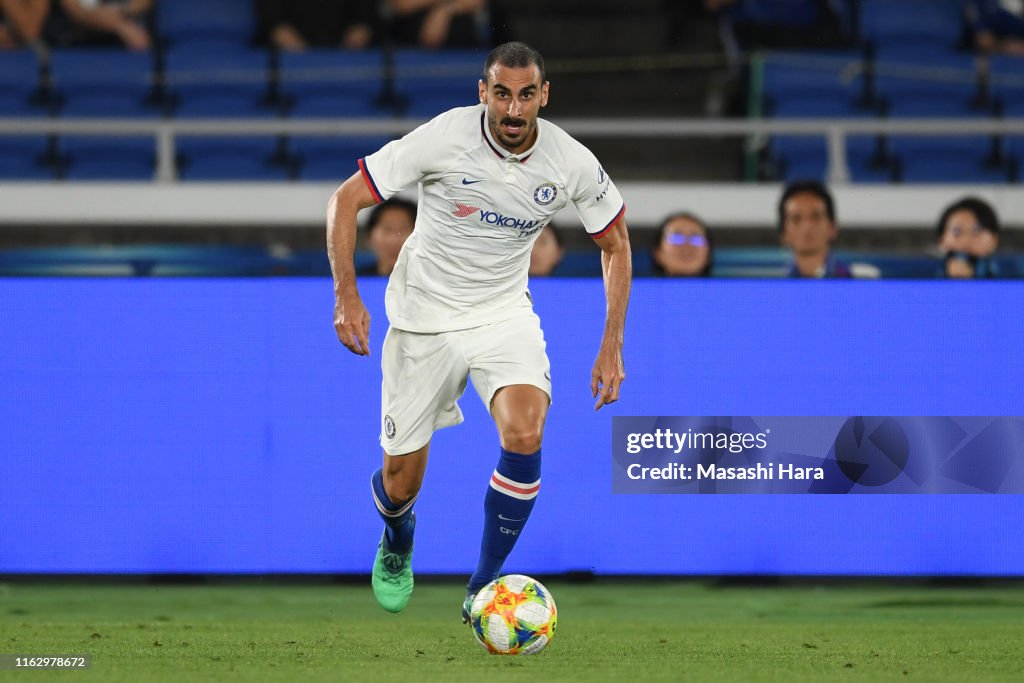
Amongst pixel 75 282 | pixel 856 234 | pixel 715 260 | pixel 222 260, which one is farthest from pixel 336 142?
pixel 75 282

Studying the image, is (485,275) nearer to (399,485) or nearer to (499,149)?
(499,149)

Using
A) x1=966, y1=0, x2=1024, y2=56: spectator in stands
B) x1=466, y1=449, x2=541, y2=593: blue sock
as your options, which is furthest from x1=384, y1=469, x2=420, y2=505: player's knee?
x1=966, y1=0, x2=1024, y2=56: spectator in stands

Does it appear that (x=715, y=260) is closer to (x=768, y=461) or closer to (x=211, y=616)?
(x=768, y=461)

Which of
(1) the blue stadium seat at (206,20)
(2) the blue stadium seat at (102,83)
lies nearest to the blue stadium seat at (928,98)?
(1) the blue stadium seat at (206,20)

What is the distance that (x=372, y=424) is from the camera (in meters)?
6.68

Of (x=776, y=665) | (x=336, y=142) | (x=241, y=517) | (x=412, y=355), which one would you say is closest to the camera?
(x=776, y=665)

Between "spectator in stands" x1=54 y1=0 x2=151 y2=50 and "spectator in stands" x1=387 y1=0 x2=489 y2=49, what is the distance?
197 centimetres

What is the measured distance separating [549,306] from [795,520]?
57.9 inches

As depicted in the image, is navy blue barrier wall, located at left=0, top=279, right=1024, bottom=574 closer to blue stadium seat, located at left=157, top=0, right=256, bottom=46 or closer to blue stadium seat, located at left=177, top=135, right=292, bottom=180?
blue stadium seat, located at left=177, top=135, right=292, bottom=180

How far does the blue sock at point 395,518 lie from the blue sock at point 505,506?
0.52 metres

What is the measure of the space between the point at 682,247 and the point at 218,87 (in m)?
5.23

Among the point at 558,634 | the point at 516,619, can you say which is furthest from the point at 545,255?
the point at 516,619

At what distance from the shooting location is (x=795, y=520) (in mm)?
6656

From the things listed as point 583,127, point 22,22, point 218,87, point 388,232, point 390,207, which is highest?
point 22,22
